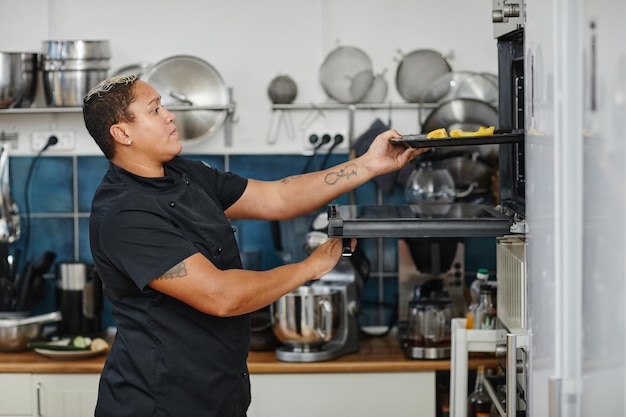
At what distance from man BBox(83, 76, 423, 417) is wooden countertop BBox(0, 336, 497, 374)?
0.83 meters

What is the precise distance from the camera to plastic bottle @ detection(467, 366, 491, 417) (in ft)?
8.70

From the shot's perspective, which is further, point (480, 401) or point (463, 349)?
point (480, 401)

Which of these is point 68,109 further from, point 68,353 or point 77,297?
point 68,353

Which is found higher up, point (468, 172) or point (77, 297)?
point (468, 172)

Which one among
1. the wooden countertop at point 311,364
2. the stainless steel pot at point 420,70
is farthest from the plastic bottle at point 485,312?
the stainless steel pot at point 420,70

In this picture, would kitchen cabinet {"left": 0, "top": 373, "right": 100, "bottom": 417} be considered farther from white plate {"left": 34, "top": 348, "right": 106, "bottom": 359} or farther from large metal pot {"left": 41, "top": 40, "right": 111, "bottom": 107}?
large metal pot {"left": 41, "top": 40, "right": 111, "bottom": 107}

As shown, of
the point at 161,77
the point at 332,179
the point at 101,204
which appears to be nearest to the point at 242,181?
the point at 332,179

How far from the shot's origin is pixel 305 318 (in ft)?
10.5

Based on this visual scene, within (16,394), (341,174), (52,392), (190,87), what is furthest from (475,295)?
(16,394)

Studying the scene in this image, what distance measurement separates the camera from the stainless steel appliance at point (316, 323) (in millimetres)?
3188

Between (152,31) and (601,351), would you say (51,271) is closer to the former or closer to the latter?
(152,31)

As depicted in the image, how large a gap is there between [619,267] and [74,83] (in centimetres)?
266

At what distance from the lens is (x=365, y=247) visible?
3672 mm

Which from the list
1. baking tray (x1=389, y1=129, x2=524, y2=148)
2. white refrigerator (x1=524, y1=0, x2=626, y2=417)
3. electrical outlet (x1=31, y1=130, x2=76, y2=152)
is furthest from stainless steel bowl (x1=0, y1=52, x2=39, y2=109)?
white refrigerator (x1=524, y1=0, x2=626, y2=417)
